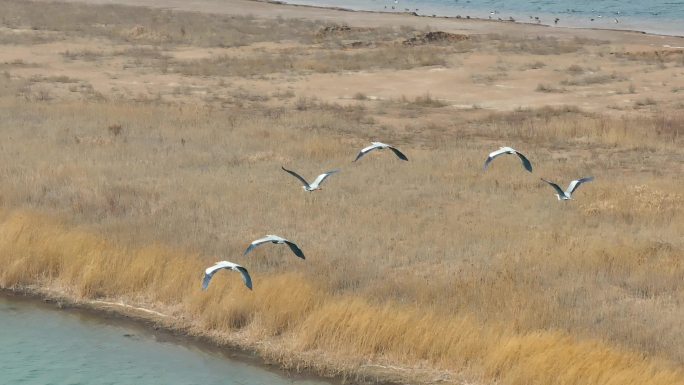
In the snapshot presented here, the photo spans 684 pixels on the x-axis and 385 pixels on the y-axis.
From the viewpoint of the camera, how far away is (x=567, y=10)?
9169cm

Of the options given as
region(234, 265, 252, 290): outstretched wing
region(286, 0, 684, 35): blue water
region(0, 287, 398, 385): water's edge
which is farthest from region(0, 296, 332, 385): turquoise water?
region(286, 0, 684, 35): blue water

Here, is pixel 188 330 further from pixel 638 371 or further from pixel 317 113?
pixel 317 113

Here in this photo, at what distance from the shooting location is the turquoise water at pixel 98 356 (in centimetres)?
1434

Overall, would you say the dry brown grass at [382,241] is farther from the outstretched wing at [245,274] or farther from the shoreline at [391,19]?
the shoreline at [391,19]

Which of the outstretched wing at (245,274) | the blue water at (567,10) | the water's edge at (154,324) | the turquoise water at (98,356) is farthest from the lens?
the blue water at (567,10)

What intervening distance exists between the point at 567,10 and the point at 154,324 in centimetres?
8116

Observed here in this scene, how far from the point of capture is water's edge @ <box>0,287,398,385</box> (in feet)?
46.2

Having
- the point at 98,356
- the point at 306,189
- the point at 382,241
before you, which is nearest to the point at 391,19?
the point at 306,189

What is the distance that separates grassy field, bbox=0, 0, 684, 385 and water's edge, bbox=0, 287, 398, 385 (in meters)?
0.14

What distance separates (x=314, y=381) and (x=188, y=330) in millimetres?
2370

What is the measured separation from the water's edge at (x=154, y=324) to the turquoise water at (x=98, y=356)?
0.05m

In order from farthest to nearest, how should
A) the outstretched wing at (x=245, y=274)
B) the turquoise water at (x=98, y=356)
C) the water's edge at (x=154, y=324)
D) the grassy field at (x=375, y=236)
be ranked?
1. the turquoise water at (x=98, y=356)
2. the water's edge at (x=154, y=324)
3. the grassy field at (x=375, y=236)
4. the outstretched wing at (x=245, y=274)

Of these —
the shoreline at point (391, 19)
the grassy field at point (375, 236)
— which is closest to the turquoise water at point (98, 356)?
the grassy field at point (375, 236)

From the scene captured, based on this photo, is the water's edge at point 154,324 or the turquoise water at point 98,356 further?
the turquoise water at point 98,356
